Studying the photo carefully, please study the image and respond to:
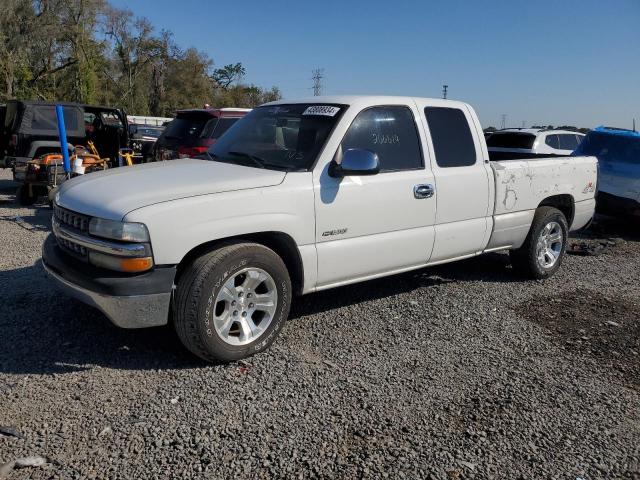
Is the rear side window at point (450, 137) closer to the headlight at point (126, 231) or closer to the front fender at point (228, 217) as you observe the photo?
the front fender at point (228, 217)

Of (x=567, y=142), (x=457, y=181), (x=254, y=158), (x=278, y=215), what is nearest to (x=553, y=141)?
(x=567, y=142)

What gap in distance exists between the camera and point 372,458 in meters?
2.78

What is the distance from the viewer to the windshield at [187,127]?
Result: 30.4ft

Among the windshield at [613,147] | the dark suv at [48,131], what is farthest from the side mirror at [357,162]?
the dark suv at [48,131]

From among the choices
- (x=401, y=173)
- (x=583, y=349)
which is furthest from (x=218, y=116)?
(x=583, y=349)

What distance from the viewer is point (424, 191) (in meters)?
4.61

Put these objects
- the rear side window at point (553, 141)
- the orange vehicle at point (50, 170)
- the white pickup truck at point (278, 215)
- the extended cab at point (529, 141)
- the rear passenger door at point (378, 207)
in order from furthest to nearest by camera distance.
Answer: the rear side window at point (553, 141) < the extended cab at point (529, 141) < the orange vehicle at point (50, 170) < the rear passenger door at point (378, 207) < the white pickup truck at point (278, 215)

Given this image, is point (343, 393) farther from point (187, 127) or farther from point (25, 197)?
point (25, 197)

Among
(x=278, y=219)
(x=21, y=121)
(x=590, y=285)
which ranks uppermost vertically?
(x=21, y=121)

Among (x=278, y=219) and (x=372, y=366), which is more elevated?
(x=278, y=219)

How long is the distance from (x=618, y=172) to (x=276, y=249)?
7.24 meters

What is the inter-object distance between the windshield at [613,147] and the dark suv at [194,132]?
6136 mm

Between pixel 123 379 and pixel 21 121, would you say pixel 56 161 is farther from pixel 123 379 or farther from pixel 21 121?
pixel 123 379

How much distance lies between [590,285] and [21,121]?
9922mm
